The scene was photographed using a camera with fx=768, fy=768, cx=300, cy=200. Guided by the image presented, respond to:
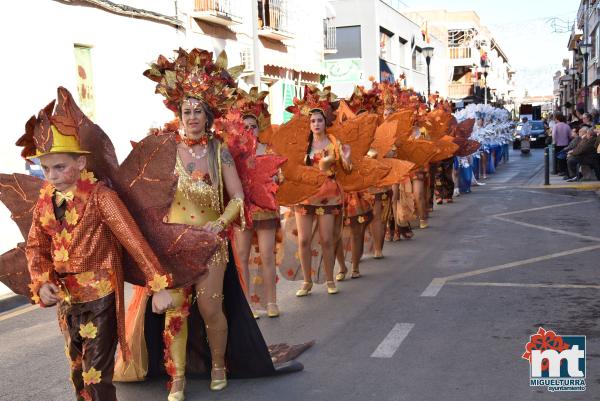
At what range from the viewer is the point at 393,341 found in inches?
244

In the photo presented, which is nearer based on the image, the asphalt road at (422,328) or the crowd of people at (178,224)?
the crowd of people at (178,224)

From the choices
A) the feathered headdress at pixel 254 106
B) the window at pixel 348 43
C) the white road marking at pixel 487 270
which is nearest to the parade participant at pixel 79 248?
the feathered headdress at pixel 254 106

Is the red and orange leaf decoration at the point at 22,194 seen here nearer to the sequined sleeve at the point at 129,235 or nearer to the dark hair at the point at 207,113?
the sequined sleeve at the point at 129,235

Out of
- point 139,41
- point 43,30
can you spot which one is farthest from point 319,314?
point 139,41

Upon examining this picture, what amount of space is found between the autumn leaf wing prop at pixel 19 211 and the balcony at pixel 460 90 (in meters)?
70.3

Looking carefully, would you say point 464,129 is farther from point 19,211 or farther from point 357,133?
point 19,211

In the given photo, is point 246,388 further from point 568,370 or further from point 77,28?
point 77,28

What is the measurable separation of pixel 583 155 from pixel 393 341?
16472mm

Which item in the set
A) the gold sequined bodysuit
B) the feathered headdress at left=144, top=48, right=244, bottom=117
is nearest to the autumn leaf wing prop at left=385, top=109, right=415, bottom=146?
the feathered headdress at left=144, top=48, right=244, bottom=117

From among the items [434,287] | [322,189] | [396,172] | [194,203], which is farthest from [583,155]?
[194,203]

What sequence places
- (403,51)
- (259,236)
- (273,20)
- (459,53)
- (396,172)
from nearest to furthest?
(259,236), (396,172), (273,20), (403,51), (459,53)

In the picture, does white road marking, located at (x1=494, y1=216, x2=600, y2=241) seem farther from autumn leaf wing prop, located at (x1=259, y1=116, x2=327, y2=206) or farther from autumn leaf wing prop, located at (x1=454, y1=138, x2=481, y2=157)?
autumn leaf wing prop, located at (x1=259, y1=116, x2=327, y2=206)

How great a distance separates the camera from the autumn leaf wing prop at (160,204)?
430cm

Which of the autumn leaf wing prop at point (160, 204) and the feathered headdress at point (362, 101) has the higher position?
the feathered headdress at point (362, 101)
